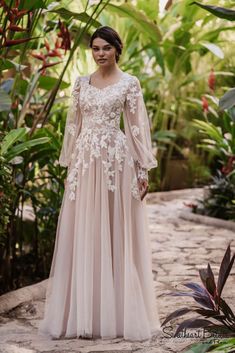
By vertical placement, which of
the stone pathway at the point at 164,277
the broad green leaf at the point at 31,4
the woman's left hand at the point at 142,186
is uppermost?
the broad green leaf at the point at 31,4

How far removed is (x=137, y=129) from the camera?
2807 millimetres

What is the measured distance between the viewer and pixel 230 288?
3.56 metres

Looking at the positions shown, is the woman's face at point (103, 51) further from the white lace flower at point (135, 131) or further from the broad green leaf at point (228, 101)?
the broad green leaf at point (228, 101)

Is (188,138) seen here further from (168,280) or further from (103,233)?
(103,233)

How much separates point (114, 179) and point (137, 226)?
0.25 meters

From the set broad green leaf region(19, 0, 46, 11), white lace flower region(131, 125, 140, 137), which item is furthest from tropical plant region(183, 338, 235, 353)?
broad green leaf region(19, 0, 46, 11)

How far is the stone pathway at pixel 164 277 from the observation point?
2.64 meters

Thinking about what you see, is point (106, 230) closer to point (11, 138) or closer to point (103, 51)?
point (11, 138)

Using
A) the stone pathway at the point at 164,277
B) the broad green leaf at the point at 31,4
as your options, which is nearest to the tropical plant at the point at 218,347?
the stone pathway at the point at 164,277

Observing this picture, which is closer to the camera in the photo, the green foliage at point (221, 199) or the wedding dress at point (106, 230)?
the wedding dress at point (106, 230)

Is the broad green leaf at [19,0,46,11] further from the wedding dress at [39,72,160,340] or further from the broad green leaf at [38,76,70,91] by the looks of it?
the broad green leaf at [38,76,70,91]

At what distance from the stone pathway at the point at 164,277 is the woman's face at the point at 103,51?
4.10 feet

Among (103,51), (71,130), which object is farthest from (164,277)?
(103,51)

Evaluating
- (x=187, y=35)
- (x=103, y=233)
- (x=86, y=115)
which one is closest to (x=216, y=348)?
(x=103, y=233)
